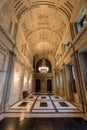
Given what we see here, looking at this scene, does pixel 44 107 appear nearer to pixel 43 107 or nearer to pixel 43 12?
pixel 43 107

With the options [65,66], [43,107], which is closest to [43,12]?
[65,66]

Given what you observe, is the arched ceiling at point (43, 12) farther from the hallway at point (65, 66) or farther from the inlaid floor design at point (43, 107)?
the inlaid floor design at point (43, 107)

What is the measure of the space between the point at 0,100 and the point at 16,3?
6.07 m

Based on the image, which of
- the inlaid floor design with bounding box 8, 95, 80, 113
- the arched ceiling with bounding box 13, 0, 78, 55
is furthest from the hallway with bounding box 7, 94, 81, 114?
the arched ceiling with bounding box 13, 0, 78, 55

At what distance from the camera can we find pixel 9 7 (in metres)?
4.79

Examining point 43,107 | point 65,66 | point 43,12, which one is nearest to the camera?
point 43,107

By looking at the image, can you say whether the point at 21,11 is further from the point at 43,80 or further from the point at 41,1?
the point at 43,80

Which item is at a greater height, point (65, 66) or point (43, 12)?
point (43, 12)

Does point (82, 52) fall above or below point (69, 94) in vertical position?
above

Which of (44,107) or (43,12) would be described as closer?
(44,107)

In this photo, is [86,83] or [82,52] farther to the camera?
[82,52]

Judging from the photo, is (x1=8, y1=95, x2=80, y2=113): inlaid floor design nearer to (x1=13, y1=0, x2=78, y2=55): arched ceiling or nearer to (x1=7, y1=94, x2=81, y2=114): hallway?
(x1=7, y1=94, x2=81, y2=114): hallway

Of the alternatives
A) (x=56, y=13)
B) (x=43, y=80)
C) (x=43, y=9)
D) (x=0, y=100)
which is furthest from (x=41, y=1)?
(x=43, y=80)

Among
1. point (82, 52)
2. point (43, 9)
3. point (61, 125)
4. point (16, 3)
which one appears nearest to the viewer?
point (61, 125)
